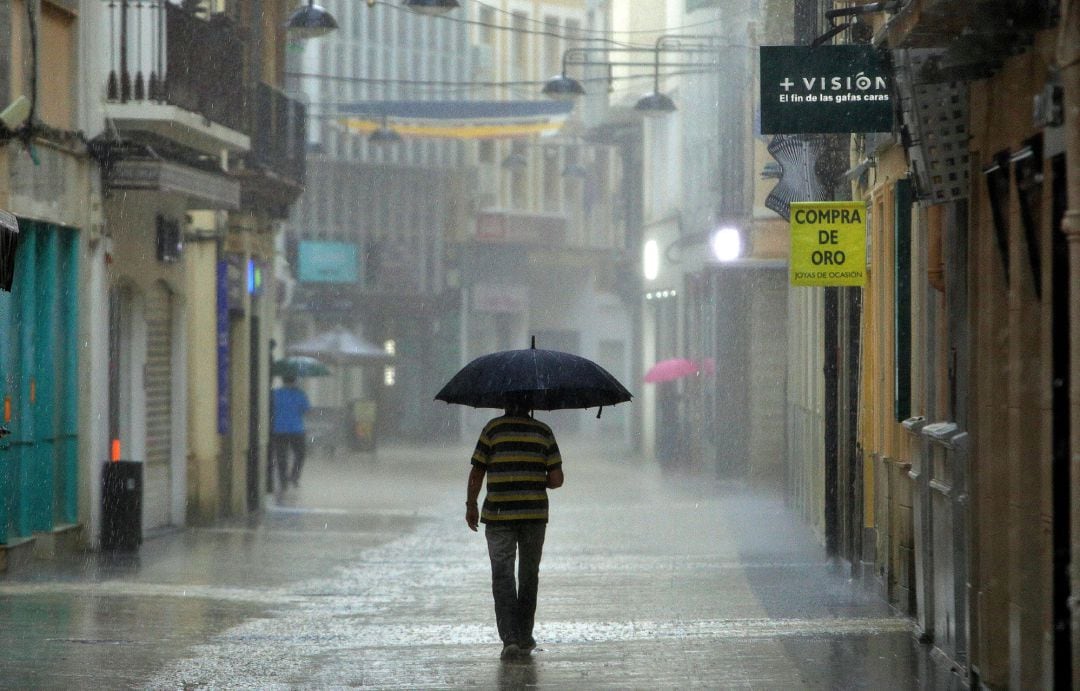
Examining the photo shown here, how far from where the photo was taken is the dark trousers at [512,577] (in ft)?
35.6

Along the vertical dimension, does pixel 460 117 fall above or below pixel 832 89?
above

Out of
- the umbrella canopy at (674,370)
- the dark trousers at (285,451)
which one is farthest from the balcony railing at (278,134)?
the umbrella canopy at (674,370)

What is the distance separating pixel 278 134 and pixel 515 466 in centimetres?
1413

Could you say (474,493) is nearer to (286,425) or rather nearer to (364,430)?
(286,425)

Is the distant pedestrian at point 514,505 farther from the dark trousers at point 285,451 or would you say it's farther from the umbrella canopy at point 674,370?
the umbrella canopy at point 674,370

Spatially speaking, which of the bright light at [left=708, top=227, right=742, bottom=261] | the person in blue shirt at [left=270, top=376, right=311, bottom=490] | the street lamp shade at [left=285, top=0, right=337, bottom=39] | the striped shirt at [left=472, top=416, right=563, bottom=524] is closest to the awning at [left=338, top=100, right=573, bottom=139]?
the bright light at [left=708, top=227, right=742, bottom=261]

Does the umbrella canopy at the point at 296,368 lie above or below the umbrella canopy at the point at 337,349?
below

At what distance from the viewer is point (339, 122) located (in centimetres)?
4656

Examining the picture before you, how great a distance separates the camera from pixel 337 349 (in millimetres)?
42875

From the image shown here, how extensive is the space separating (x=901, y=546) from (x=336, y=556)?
21.3ft

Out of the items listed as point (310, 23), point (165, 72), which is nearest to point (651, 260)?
point (310, 23)

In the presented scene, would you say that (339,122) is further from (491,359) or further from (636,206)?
(491,359)

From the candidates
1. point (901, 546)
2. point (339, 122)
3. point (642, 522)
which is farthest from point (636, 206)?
point (901, 546)

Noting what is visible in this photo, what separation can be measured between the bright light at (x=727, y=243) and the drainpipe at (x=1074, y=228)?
21.0 m
